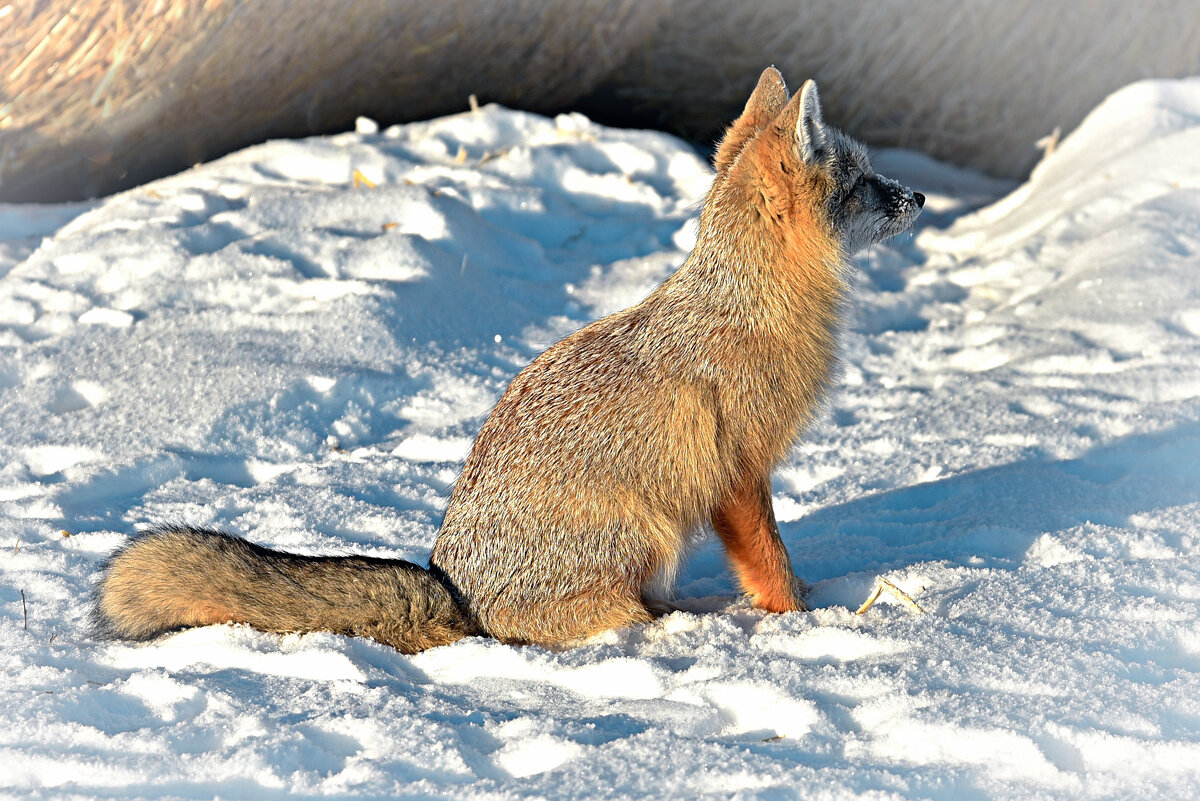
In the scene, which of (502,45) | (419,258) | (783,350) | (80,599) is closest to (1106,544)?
(783,350)

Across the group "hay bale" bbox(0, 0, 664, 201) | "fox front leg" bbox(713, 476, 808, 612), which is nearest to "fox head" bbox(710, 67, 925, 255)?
"fox front leg" bbox(713, 476, 808, 612)

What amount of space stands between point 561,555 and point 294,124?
19.8 feet

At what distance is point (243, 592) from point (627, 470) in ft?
4.59

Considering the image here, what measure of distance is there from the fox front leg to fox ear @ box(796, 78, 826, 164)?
1235mm

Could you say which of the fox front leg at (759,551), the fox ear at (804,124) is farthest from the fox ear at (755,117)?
the fox front leg at (759,551)

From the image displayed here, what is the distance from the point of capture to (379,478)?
4973 millimetres

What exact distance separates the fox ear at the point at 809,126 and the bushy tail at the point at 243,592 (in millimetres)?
2138

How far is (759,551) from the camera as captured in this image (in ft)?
12.7

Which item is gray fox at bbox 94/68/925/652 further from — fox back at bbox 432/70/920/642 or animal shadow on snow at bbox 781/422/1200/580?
animal shadow on snow at bbox 781/422/1200/580

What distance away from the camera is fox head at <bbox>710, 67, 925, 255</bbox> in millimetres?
3846

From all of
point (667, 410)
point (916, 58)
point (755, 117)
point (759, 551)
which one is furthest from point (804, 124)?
point (916, 58)

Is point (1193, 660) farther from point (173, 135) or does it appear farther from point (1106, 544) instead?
point (173, 135)

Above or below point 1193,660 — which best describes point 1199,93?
above

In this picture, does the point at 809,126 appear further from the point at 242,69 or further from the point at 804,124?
the point at 242,69
